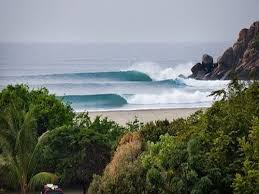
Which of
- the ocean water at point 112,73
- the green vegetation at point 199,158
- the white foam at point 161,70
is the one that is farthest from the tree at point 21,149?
the white foam at point 161,70

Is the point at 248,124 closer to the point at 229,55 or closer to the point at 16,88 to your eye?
the point at 16,88

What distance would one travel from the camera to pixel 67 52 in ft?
313

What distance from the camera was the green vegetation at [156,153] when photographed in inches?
570

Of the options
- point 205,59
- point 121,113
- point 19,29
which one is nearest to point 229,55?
point 205,59

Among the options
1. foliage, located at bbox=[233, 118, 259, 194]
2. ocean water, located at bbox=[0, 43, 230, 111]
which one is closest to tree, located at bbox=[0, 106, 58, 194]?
foliage, located at bbox=[233, 118, 259, 194]

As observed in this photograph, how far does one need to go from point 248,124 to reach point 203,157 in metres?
1.41

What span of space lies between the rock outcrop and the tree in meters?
45.8

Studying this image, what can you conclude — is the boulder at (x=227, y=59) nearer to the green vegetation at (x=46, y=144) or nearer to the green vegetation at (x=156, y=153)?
the green vegetation at (x=46, y=144)

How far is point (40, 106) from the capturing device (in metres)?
24.0

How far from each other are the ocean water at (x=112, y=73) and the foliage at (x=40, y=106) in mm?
21942

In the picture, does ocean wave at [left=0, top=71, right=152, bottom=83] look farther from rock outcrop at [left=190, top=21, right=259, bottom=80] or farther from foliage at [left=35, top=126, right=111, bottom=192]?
foliage at [left=35, top=126, right=111, bottom=192]

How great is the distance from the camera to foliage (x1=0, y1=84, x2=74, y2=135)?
23.5m

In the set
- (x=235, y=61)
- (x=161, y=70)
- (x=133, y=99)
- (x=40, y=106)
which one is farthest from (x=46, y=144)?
(x=161, y=70)

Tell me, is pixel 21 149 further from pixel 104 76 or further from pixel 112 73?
pixel 112 73
